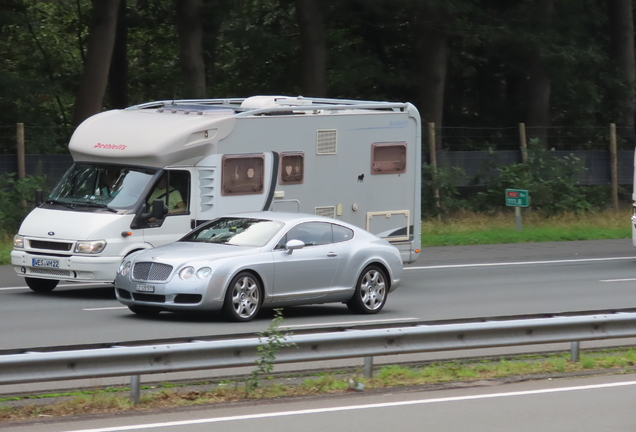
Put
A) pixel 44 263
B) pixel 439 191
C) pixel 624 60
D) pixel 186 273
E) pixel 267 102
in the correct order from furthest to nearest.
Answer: pixel 624 60
pixel 439 191
pixel 267 102
pixel 44 263
pixel 186 273

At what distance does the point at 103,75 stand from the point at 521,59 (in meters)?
17.3

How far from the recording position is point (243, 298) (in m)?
13.8

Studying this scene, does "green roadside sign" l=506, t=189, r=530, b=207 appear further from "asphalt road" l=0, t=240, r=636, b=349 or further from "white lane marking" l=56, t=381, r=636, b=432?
"white lane marking" l=56, t=381, r=636, b=432

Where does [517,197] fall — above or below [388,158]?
below

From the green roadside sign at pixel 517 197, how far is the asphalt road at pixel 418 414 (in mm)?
17473

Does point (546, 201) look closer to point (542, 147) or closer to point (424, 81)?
point (542, 147)

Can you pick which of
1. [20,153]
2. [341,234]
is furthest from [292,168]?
[20,153]

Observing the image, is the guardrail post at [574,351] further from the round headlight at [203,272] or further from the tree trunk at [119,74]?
the tree trunk at [119,74]

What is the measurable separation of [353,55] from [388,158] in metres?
17.5

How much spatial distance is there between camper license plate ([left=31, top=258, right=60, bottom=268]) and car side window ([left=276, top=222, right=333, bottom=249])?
3398 millimetres

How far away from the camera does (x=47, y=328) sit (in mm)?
13250

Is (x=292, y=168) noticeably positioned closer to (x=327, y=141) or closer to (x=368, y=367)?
(x=327, y=141)

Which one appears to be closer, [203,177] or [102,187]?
[102,187]

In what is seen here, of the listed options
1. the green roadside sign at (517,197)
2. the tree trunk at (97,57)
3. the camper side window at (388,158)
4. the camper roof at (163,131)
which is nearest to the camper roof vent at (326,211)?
the camper side window at (388,158)
